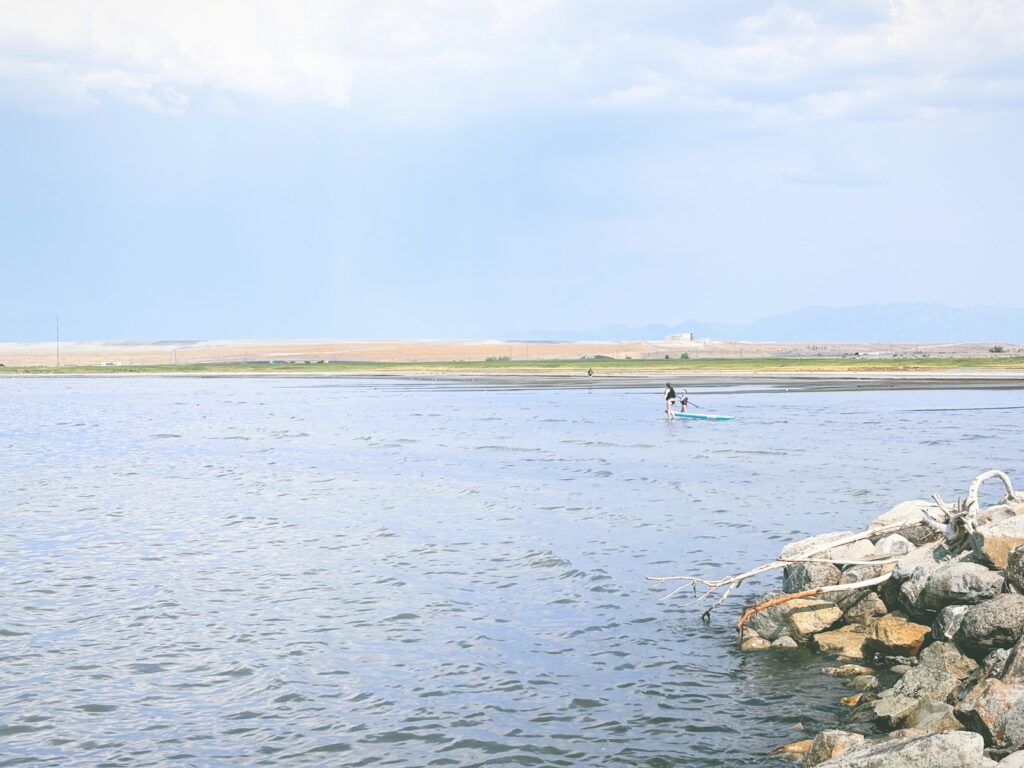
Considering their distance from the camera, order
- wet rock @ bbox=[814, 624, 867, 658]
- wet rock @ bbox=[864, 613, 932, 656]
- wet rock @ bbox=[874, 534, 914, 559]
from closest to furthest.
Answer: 1. wet rock @ bbox=[864, 613, 932, 656]
2. wet rock @ bbox=[814, 624, 867, 658]
3. wet rock @ bbox=[874, 534, 914, 559]

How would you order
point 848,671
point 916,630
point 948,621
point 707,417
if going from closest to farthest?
point 948,621
point 848,671
point 916,630
point 707,417

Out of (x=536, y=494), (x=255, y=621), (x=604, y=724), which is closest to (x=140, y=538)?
(x=255, y=621)

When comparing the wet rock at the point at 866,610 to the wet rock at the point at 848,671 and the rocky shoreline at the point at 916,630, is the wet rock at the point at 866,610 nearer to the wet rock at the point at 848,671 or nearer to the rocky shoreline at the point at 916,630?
the rocky shoreline at the point at 916,630

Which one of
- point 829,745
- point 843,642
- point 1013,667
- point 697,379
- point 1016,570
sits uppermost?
point 1016,570

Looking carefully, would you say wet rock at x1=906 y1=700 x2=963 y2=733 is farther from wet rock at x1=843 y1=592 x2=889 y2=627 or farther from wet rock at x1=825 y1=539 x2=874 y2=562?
wet rock at x1=825 y1=539 x2=874 y2=562

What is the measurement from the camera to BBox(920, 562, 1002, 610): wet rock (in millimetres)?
15492

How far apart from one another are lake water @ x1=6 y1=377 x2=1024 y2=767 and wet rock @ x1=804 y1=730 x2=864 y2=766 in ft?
2.62

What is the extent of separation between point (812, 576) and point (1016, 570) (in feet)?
12.5

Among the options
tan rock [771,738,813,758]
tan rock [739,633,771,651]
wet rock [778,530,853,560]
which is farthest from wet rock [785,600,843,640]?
tan rock [771,738,813,758]

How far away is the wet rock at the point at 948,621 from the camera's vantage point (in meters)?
15.1

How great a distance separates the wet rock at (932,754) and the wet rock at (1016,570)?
16.9 ft

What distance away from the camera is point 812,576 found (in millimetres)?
18094

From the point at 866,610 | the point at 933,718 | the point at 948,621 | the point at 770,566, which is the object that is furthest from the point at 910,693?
the point at 770,566

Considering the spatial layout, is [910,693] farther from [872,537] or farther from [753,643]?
[872,537]
